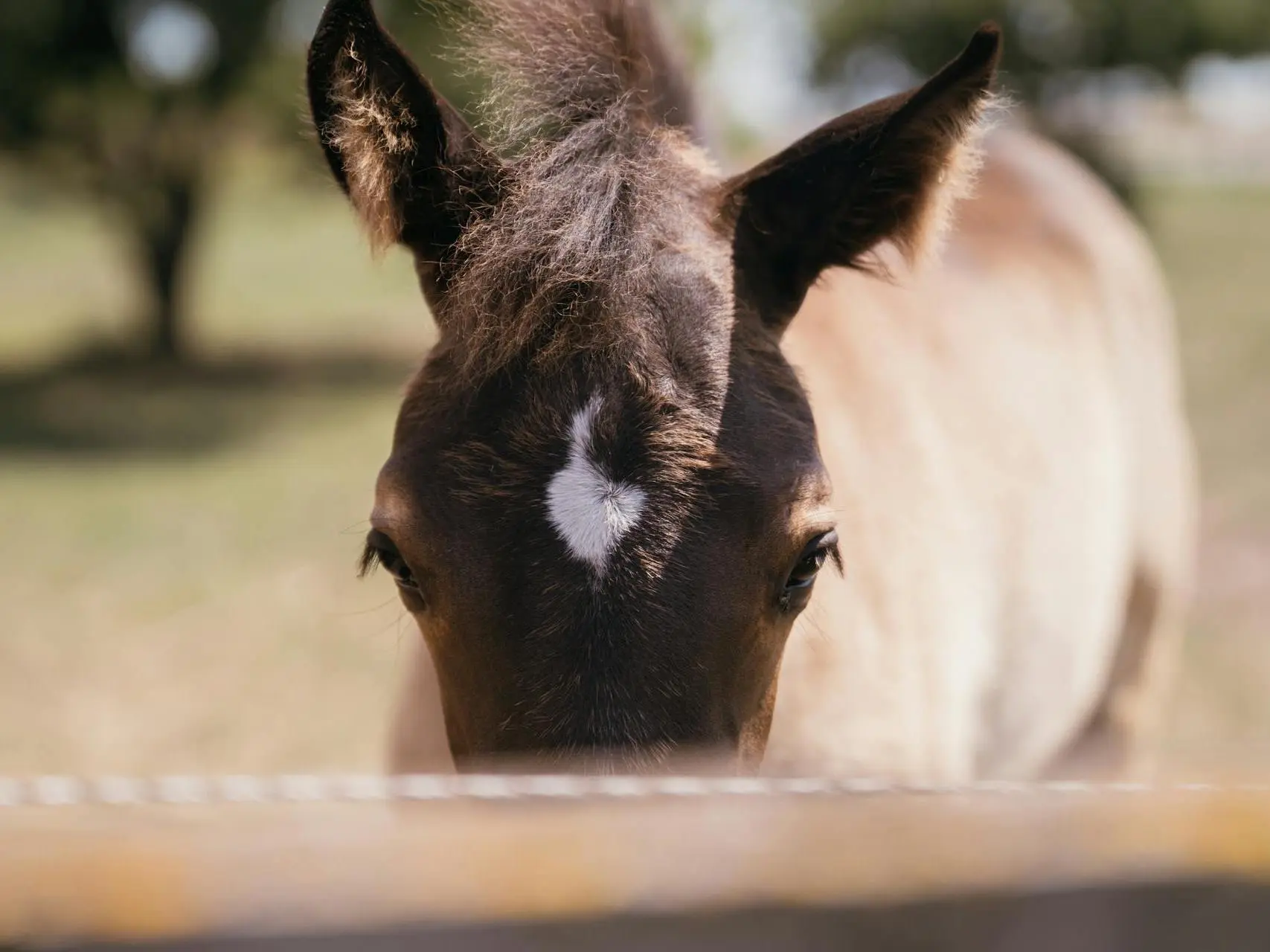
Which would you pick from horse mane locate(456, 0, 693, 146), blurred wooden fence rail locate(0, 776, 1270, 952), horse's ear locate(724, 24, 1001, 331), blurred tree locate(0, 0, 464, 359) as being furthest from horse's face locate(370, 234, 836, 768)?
blurred tree locate(0, 0, 464, 359)

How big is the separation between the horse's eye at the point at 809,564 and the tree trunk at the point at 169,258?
15.4 metres

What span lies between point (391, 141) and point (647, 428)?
2.36 feet

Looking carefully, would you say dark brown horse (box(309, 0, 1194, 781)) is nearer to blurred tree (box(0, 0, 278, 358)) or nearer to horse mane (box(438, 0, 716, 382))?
horse mane (box(438, 0, 716, 382))

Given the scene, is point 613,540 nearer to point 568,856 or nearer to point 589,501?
point 589,501

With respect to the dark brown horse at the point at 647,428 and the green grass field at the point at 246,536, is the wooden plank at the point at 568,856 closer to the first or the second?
the dark brown horse at the point at 647,428

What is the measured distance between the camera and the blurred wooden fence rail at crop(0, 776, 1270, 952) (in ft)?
2.43

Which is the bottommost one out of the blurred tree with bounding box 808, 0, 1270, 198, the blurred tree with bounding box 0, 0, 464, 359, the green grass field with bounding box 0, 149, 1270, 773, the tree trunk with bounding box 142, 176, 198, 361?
the green grass field with bounding box 0, 149, 1270, 773

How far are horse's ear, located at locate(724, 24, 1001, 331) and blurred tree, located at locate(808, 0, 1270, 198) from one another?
69.3 feet

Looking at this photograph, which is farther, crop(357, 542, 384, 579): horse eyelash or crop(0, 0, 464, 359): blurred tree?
crop(0, 0, 464, 359): blurred tree

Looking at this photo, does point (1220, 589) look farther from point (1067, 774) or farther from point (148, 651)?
point (148, 651)

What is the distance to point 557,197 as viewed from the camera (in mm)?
2088

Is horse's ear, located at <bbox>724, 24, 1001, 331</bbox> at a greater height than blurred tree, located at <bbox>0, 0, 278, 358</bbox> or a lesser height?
lesser

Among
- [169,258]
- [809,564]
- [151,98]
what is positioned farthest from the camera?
[169,258]

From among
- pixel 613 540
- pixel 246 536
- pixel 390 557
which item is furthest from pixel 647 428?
pixel 246 536
